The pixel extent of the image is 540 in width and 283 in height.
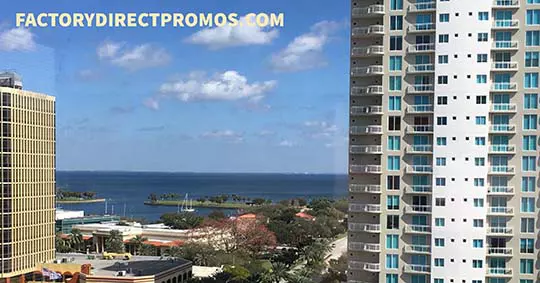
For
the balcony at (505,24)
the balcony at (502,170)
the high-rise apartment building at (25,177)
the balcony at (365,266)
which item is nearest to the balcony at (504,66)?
the balcony at (505,24)

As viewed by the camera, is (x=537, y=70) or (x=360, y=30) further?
(x=360, y=30)

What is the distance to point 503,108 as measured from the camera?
11.8ft

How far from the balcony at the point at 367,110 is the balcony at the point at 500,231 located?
3.14 feet

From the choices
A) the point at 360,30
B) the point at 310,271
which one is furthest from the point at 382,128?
the point at 310,271

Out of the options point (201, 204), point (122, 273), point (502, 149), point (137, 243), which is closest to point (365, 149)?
point (502, 149)

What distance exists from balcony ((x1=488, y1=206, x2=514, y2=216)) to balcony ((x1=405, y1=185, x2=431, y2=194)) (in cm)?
38

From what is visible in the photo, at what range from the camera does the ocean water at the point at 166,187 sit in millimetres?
12945

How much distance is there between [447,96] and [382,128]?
0.43 m

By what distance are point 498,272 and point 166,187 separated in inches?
686

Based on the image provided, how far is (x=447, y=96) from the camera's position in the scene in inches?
143

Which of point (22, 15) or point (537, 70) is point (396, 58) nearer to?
point (537, 70)

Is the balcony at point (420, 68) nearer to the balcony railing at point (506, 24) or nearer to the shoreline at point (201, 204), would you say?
the balcony railing at point (506, 24)

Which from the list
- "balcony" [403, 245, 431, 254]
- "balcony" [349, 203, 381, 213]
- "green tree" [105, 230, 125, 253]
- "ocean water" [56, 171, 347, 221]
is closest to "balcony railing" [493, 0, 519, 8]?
"balcony" [349, 203, 381, 213]

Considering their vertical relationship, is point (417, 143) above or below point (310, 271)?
above
